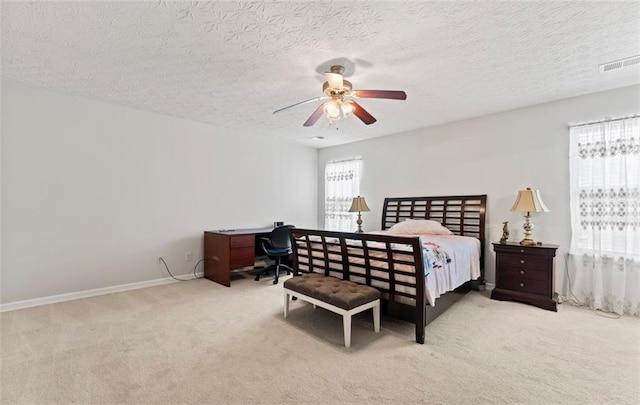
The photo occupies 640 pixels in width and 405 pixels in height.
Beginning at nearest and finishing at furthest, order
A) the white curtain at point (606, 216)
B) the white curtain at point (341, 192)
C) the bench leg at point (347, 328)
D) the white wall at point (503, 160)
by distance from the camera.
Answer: the bench leg at point (347, 328)
the white curtain at point (606, 216)
the white wall at point (503, 160)
the white curtain at point (341, 192)

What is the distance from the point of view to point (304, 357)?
230 cm

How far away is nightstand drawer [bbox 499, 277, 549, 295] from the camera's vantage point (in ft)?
11.2

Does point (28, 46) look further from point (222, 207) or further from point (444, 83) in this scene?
point (444, 83)

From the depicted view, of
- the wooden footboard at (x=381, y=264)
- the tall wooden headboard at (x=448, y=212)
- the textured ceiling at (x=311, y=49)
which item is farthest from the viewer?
the tall wooden headboard at (x=448, y=212)

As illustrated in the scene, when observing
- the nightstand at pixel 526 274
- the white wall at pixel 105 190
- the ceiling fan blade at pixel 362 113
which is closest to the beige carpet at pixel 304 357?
the nightstand at pixel 526 274

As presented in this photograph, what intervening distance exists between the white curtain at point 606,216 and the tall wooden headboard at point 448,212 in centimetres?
102

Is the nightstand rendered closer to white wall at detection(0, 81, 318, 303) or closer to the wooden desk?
the wooden desk

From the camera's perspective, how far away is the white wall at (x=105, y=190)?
3352 mm

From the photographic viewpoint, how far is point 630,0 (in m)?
1.92

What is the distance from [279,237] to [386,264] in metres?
2.18

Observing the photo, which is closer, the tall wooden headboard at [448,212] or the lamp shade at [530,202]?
the lamp shade at [530,202]

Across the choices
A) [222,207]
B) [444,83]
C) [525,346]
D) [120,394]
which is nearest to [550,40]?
[444,83]

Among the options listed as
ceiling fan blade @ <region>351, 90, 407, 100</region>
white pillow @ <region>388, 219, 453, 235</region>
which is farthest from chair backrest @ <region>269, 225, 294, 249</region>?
ceiling fan blade @ <region>351, 90, 407, 100</region>

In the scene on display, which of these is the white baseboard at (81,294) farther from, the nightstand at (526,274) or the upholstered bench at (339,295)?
the nightstand at (526,274)
